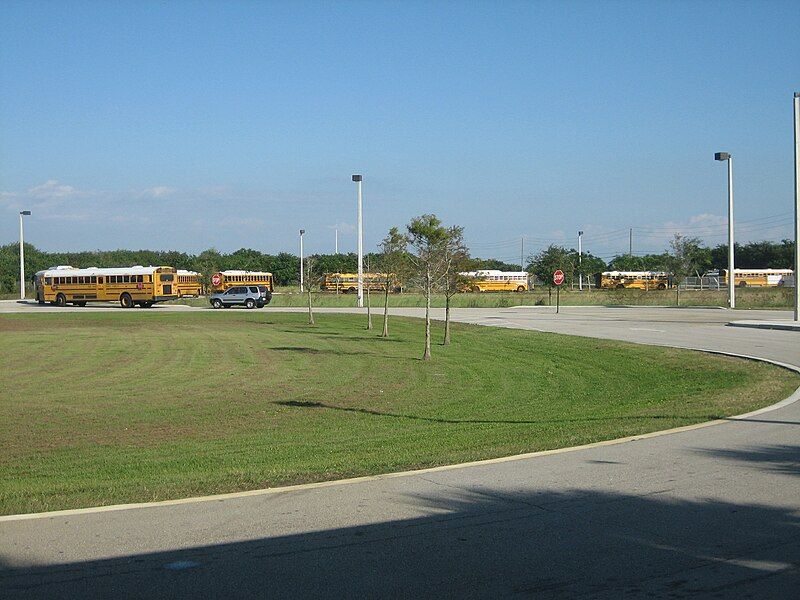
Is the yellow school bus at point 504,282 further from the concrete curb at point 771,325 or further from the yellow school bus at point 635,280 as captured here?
the concrete curb at point 771,325

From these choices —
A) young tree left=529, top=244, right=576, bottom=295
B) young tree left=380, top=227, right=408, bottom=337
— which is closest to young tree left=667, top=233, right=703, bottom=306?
young tree left=529, top=244, right=576, bottom=295

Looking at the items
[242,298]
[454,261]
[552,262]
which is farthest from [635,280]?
[454,261]

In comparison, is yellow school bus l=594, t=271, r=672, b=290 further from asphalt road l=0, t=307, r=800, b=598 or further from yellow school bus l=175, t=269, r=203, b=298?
asphalt road l=0, t=307, r=800, b=598

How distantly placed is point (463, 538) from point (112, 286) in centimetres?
6369

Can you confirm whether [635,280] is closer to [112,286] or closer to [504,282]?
[504,282]

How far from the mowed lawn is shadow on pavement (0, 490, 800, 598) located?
2.06m

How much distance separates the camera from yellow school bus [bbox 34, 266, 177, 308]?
66.0 m

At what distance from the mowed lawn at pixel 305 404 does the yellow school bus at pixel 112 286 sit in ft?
112

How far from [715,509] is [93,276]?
65.1 metres

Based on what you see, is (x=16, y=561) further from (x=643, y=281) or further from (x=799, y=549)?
(x=643, y=281)

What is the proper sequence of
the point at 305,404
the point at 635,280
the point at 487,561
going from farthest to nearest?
the point at 635,280, the point at 305,404, the point at 487,561

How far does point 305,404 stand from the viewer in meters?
16.9

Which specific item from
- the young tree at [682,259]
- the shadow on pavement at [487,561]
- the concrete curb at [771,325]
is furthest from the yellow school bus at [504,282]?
the shadow on pavement at [487,561]

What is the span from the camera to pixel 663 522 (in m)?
7.05
